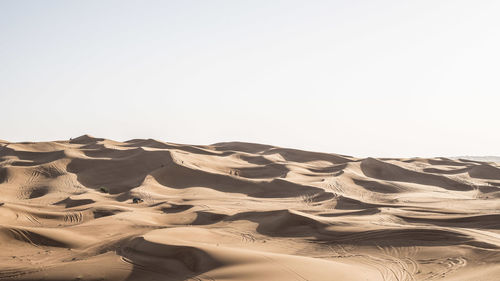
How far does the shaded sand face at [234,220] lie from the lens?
8.99m

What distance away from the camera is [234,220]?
1525 cm

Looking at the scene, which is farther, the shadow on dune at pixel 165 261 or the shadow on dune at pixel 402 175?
the shadow on dune at pixel 402 175

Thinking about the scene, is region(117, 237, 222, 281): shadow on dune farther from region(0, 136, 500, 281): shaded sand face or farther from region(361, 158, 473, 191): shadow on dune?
region(361, 158, 473, 191): shadow on dune

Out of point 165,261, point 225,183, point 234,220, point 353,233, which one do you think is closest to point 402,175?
point 225,183

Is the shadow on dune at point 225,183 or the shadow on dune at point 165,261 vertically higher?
the shadow on dune at point 225,183

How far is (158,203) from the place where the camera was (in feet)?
65.6

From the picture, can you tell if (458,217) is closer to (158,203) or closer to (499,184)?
(158,203)

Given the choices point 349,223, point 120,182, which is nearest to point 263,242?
point 349,223

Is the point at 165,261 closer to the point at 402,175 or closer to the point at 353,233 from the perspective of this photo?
the point at 353,233

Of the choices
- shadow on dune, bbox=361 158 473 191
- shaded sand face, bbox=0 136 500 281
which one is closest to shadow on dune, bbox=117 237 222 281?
shaded sand face, bbox=0 136 500 281

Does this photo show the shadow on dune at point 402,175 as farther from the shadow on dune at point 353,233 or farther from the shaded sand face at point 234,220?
the shadow on dune at point 353,233

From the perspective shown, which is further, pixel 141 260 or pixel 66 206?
pixel 66 206

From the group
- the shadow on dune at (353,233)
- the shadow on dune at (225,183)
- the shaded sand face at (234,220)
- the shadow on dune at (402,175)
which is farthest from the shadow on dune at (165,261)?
the shadow on dune at (402,175)

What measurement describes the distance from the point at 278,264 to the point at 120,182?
63.8ft
